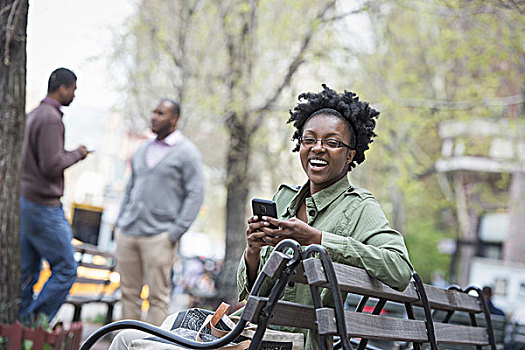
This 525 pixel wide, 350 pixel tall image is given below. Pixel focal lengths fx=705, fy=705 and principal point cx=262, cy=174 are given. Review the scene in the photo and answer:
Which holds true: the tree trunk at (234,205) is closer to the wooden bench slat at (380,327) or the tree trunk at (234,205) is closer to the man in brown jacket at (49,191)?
the man in brown jacket at (49,191)

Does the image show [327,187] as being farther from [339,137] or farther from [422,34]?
[422,34]

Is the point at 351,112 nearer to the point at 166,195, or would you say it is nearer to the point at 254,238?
the point at 254,238

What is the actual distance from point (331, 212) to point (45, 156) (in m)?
A: 3.29

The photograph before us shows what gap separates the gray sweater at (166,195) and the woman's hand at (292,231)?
409cm

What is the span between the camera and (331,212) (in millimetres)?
3199

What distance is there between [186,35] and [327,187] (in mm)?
8205

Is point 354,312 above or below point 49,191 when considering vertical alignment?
below

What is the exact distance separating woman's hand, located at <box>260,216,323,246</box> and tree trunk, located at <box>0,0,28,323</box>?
296cm

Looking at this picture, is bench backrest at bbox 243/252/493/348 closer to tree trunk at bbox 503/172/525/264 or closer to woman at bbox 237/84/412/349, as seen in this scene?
woman at bbox 237/84/412/349

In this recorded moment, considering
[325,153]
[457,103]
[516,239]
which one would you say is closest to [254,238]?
[325,153]

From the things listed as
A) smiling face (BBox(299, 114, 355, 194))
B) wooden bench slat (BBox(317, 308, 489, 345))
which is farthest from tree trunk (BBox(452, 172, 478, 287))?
smiling face (BBox(299, 114, 355, 194))

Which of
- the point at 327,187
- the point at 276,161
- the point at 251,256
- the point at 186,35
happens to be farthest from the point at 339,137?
the point at 276,161

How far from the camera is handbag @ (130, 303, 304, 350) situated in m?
2.82

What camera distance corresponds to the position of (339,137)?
3.27m
